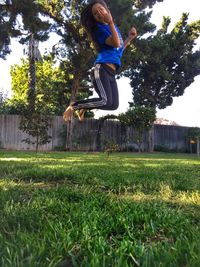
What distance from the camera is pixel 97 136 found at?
79.4 feet

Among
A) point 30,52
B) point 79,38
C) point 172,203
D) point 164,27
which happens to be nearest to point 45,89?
point 30,52

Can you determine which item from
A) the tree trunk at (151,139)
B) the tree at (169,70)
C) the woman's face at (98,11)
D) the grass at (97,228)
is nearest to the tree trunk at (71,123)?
the tree at (169,70)

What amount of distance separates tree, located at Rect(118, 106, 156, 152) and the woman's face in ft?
60.8

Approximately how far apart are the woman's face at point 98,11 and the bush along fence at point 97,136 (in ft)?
51.0

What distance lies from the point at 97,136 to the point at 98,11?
19928 mm

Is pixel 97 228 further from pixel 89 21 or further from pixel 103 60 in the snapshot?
pixel 89 21

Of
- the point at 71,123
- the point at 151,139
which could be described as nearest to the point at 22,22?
the point at 71,123

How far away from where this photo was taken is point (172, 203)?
3.29 m

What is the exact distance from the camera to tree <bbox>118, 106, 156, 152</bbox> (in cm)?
2295

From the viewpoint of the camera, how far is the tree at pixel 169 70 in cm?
2742

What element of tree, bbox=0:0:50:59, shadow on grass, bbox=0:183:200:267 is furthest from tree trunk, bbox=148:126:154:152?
shadow on grass, bbox=0:183:200:267

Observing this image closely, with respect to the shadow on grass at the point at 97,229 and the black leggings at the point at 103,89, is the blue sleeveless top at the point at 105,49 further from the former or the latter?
the shadow on grass at the point at 97,229

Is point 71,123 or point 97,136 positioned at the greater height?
point 71,123

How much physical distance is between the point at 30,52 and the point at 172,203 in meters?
20.0
